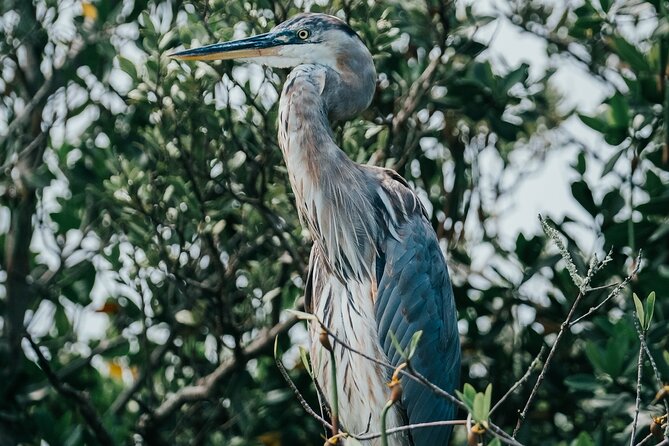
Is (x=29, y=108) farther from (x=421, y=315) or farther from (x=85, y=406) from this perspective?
(x=421, y=315)

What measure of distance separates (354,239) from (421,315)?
353mm

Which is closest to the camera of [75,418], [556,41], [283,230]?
[283,230]

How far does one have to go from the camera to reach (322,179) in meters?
4.05

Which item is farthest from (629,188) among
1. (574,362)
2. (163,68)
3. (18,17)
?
(18,17)

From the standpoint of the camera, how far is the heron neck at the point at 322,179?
3969 mm

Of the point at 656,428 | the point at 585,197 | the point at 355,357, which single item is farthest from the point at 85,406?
the point at 656,428

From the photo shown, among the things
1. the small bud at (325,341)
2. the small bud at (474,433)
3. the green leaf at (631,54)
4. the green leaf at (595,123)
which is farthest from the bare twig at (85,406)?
the green leaf at (631,54)

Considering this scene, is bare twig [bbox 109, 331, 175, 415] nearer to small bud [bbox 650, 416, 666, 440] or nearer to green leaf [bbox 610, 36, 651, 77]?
green leaf [bbox 610, 36, 651, 77]

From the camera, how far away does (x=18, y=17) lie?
189 inches

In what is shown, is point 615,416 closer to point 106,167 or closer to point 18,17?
point 106,167

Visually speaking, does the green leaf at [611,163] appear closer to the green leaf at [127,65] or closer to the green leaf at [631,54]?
the green leaf at [631,54]

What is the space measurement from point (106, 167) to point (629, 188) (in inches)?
79.0

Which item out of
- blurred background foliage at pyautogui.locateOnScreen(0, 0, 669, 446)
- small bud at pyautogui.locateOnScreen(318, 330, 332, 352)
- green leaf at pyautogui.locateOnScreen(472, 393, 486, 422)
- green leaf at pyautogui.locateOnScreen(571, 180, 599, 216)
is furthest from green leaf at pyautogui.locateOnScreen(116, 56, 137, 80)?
green leaf at pyautogui.locateOnScreen(472, 393, 486, 422)

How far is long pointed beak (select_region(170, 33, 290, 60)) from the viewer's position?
12.9 ft
